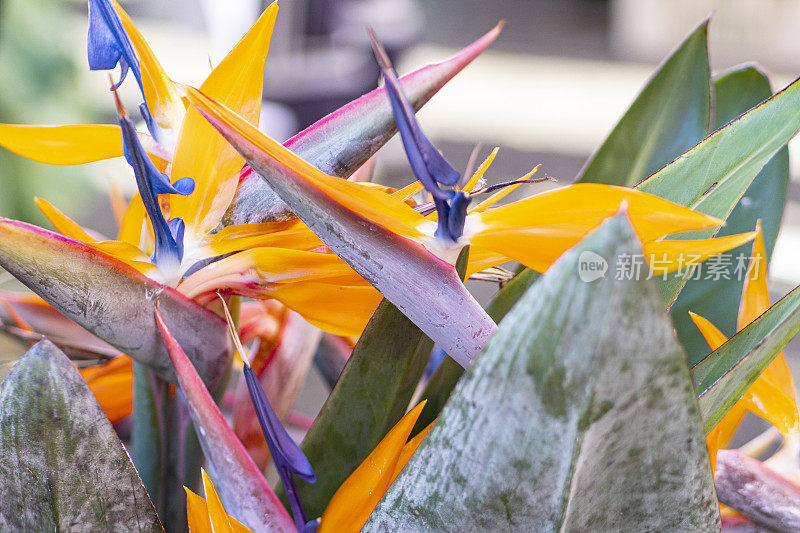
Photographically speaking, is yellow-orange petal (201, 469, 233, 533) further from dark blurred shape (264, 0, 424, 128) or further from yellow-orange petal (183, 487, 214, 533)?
dark blurred shape (264, 0, 424, 128)

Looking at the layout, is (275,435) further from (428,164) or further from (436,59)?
(436,59)

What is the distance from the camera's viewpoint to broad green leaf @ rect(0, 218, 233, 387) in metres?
0.24

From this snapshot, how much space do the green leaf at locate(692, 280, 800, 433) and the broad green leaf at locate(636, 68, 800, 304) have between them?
30 mm

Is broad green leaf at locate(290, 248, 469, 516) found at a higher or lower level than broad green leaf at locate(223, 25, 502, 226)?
lower

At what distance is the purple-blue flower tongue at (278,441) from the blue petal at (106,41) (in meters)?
0.11

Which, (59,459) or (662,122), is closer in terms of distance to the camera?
(59,459)

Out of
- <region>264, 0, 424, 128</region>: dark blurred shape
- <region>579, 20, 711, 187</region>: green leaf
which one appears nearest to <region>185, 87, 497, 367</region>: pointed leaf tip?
<region>579, 20, 711, 187</region>: green leaf

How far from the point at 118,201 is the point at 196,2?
7.17ft

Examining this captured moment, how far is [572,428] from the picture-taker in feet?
0.57

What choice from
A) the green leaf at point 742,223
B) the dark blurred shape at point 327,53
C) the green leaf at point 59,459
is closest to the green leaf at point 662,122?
the green leaf at point 742,223

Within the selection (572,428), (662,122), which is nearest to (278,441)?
(572,428)

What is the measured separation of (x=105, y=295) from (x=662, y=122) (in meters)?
0.26

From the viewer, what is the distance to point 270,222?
0.27 metres

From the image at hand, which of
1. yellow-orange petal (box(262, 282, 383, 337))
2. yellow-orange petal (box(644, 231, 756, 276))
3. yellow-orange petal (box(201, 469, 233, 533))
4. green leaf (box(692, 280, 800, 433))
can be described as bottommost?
yellow-orange petal (box(201, 469, 233, 533))
